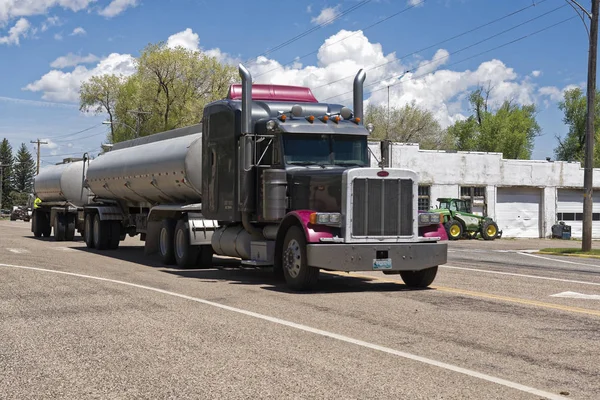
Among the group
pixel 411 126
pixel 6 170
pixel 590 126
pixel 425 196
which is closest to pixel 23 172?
pixel 6 170

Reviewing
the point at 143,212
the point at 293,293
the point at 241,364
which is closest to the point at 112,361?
the point at 241,364

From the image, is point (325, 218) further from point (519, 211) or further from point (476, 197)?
point (519, 211)

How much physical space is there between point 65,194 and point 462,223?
20872 millimetres

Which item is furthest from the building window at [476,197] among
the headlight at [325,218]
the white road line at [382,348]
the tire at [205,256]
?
the white road line at [382,348]

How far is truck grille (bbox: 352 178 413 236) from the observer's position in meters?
12.5

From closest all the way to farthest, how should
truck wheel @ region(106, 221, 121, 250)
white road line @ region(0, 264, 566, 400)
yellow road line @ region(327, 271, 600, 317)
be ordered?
1. white road line @ region(0, 264, 566, 400)
2. yellow road line @ region(327, 271, 600, 317)
3. truck wheel @ region(106, 221, 121, 250)

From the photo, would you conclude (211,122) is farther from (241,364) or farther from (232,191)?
(241,364)

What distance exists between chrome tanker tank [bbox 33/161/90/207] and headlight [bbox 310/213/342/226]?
59.5 feet

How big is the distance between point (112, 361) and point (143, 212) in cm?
1573

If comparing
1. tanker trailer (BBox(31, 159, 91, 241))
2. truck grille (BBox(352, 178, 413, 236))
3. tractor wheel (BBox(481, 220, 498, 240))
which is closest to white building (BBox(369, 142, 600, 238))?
tractor wheel (BBox(481, 220, 498, 240))

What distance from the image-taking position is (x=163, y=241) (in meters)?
18.8

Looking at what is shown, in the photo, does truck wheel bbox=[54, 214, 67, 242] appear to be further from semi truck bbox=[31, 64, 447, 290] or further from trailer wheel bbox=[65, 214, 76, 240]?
semi truck bbox=[31, 64, 447, 290]

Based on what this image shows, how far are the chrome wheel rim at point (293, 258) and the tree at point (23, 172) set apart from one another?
149 m

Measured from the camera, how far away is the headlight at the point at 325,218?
485 inches
